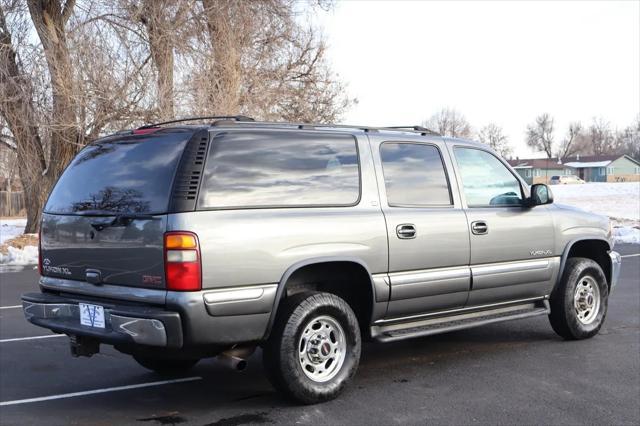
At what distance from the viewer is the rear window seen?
4766mm

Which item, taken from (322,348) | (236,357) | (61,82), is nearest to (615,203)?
(61,82)

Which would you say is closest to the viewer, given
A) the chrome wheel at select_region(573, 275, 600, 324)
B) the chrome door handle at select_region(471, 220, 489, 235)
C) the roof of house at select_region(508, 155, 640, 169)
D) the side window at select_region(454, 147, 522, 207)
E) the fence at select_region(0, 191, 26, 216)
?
the chrome door handle at select_region(471, 220, 489, 235)

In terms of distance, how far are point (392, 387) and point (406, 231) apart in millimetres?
1221

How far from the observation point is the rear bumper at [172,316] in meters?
4.46

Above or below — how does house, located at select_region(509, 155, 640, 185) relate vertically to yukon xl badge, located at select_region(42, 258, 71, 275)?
above

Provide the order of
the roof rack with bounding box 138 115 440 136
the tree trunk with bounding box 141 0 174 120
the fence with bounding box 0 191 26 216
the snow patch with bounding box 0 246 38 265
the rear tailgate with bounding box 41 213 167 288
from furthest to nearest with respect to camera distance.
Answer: the fence with bounding box 0 191 26 216 → the tree trunk with bounding box 141 0 174 120 → the snow patch with bounding box 0 246 38 265 → the roof rack with bounding box 138 115 440 136 → the rear tailgate with bounding box 41 213 167 288

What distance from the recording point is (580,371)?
596 cm

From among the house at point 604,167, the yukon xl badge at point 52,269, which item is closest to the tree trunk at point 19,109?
the yukon xl badge at point 52,269

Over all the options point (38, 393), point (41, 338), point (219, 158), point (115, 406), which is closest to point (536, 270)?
point (219, 158)

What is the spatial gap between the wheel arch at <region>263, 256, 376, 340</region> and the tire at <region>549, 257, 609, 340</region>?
2362mm

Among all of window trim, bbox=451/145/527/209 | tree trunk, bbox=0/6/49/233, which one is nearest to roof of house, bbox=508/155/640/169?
tree trunk, bbox=0/6/49/233

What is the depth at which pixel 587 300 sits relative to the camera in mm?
7211

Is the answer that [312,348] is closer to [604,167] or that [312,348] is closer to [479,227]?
[479,227]

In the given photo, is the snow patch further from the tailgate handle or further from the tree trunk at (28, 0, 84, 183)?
the tailgate handle
